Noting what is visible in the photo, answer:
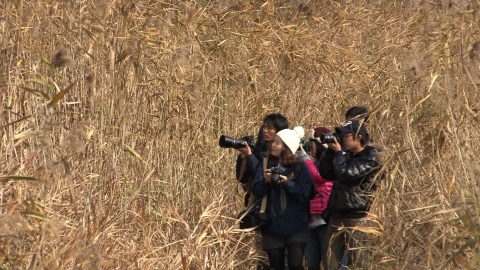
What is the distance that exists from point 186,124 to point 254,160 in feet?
2.53

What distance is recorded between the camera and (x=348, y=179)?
6383mm

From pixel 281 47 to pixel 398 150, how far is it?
147 inches

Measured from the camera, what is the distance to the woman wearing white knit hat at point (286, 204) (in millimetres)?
6773

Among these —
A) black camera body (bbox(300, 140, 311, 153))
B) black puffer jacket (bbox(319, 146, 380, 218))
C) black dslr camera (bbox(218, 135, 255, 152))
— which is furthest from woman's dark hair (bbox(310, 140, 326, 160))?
black puffer jacket (bbox(319, 146, 380, 218))

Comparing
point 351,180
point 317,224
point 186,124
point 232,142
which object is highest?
point 186,124

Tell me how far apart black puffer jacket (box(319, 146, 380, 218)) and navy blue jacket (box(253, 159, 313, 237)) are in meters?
0.21

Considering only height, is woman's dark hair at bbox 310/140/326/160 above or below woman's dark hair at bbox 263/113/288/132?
below

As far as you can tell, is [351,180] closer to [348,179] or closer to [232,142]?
[348,179]

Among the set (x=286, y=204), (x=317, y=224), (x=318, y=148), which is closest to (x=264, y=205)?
(x=286, y=204)

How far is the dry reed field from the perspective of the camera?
5098 mm

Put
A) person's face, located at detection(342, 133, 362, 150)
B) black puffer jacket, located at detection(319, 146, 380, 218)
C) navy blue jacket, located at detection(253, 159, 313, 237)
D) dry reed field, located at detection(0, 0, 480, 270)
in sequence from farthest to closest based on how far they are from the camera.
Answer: navy blue jacket, located at detection(253, 159, 313, 237) < person's face, located at detection(342, 133, 362, 150) < black puffer jacket, located at detection(319, 146, 380, 218) < dry reed field, located at detection(0, 0, 480, 270)

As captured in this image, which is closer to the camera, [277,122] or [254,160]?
[254,160]

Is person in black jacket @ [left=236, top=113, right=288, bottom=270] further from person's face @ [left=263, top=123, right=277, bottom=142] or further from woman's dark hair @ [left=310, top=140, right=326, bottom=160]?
woman's dark hair @ [left=310, top=140, right=326, bottom=160]

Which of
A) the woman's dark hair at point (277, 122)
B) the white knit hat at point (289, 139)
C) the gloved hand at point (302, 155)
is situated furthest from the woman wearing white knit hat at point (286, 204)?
the woman's dark hair at point (277, 122)
